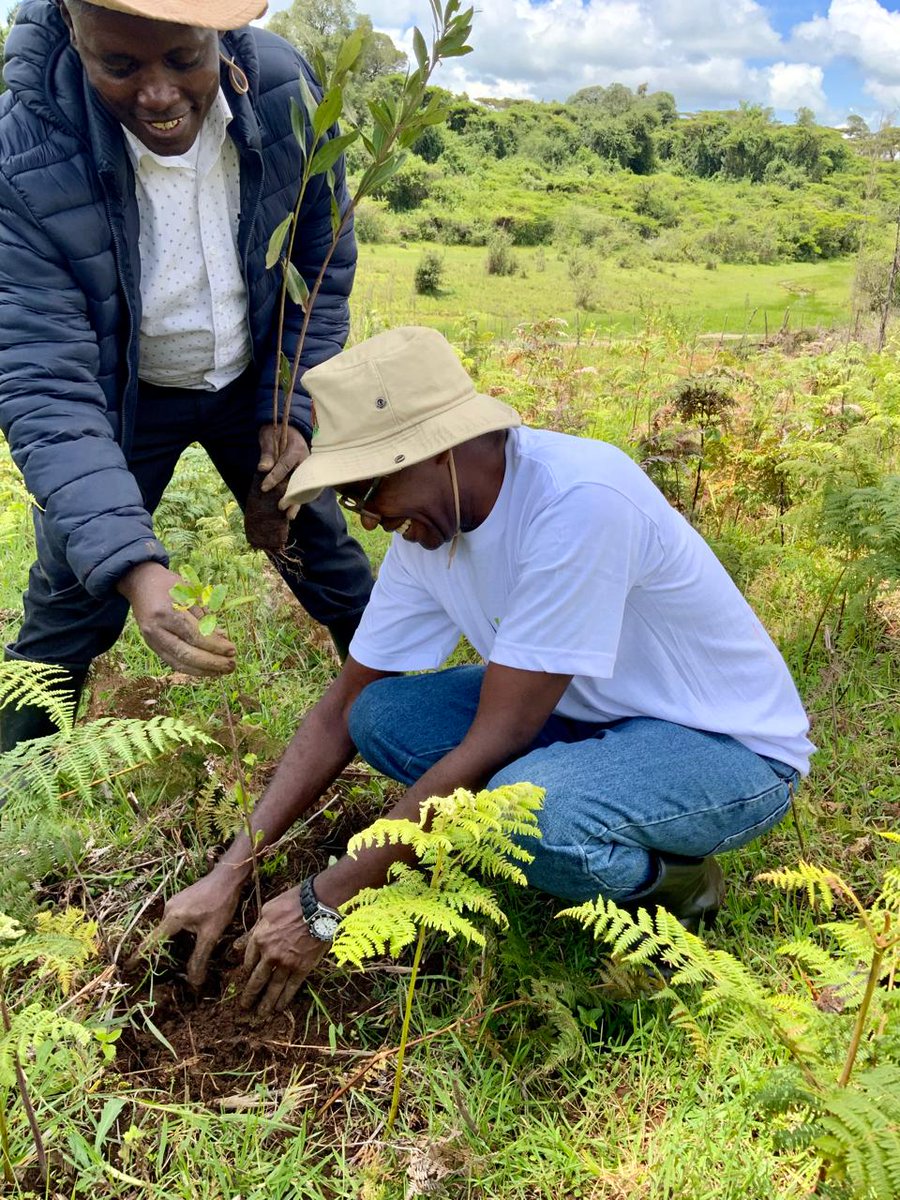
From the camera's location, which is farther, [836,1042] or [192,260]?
[192,260]

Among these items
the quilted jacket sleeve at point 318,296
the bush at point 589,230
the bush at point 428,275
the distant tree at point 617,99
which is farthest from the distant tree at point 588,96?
the quilted jacket sleeve at point 318,296

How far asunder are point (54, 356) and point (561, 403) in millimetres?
3194

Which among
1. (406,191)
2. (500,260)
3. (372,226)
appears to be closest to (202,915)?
(500,260)

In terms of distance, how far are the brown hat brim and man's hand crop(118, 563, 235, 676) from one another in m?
0.36

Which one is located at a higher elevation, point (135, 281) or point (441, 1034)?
point (135, 281)

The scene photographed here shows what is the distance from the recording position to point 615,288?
22.9 m

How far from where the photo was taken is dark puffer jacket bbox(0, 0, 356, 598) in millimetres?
2104

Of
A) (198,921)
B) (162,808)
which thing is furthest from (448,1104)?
(162,808)

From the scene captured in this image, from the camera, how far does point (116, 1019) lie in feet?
6.88

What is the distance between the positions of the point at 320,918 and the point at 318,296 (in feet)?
5.88

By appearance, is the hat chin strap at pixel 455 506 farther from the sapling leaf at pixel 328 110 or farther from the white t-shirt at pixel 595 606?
the sapling leaf at pixel 328 110

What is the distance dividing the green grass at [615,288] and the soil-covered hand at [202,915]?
1103 centimetres

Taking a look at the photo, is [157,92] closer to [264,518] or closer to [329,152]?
[329,152]

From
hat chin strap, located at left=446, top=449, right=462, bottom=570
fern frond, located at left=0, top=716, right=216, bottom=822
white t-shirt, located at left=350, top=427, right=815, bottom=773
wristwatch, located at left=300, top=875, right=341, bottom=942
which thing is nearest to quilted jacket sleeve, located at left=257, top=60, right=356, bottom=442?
white t-shirt, located at left=350, top=427, right=815, bottom=773
